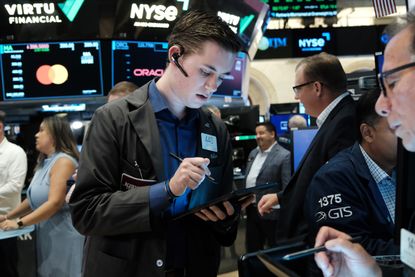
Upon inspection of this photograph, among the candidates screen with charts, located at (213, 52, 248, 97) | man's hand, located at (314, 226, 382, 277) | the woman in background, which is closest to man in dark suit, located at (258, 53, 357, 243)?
man's hand, located at (314, 226, 382, 277)

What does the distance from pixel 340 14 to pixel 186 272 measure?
55.0 ft

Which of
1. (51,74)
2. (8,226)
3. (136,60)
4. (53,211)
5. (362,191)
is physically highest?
(136,60)

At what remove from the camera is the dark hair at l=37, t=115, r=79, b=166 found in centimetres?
396

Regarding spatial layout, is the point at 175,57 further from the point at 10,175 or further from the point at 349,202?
the point at 10,175

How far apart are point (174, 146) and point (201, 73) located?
0.30 metres

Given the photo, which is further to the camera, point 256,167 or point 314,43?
point 314,43

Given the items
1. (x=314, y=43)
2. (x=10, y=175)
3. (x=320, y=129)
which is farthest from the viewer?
(x=314, y=43)

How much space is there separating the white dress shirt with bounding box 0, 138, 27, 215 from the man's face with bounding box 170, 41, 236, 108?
2.73 metres

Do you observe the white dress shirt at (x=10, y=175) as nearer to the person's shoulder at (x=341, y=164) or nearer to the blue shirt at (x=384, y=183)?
the person's shoulder at (x=341, y=164)

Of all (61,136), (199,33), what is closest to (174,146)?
(199,33)

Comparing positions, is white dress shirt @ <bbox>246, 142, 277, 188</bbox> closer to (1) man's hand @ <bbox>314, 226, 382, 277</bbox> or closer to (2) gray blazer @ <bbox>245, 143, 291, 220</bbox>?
(2) gray blazer @ <bbox>245, 143, 291, 220</bbox>

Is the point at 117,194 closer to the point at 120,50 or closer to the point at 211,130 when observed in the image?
the point at 211,130

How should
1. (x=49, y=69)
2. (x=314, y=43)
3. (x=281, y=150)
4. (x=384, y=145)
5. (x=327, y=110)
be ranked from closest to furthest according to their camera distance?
(x=384, y=145)
(x=327, y=110)
(x=49, y=69)
(x=281, y=150)
(x=314, y=43)

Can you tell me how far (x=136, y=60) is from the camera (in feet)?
17.3
